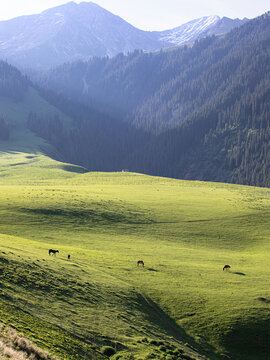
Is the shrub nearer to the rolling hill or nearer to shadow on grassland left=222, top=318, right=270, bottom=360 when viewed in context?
the rolling hill

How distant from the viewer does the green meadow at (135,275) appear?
34.1 meters

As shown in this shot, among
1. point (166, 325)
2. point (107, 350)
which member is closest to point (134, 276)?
point (166, 325)

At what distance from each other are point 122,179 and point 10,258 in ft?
369

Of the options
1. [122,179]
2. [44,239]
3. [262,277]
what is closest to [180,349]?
[262,277]

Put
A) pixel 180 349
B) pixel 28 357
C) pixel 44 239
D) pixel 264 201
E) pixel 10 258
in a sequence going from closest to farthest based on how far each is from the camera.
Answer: pixel 28 357 → pixel 180 349 → pixel 10 258 → pixel 44 239 → pixel 264 201

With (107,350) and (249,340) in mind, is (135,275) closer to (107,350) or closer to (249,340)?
Result: (249,340)

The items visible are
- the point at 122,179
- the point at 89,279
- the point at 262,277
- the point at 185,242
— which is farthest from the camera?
the point at 122,179

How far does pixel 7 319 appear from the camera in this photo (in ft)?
94.9

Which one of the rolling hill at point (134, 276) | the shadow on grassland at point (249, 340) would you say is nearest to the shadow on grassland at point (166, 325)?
the rolling hill at point (134, 276)

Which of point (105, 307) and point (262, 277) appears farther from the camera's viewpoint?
point (262, 277)

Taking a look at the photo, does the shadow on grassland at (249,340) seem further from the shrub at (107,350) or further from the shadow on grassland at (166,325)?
the shrub at (107,350)

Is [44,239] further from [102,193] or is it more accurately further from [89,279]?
[102,193]

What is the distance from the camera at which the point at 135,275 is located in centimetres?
5347

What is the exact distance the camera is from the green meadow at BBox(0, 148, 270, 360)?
3406 centimetres
